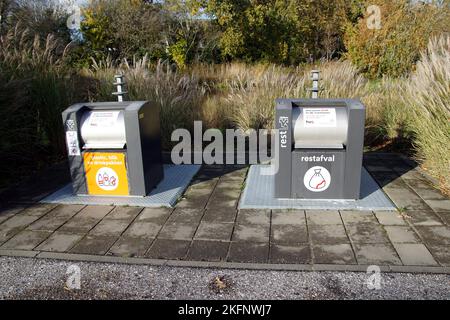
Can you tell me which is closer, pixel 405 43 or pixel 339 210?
pixel 339 210

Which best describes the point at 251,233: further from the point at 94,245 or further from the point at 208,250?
the point at 94,245

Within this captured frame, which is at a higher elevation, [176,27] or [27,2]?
[27,2]

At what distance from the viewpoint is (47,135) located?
230 inches

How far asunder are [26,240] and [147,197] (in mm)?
1298

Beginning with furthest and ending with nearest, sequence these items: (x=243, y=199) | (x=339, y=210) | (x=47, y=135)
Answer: (x=47, y=135), (x=243, y=199), (x=339, y=210)

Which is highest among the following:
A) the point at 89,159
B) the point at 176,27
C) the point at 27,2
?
the point at 27,2

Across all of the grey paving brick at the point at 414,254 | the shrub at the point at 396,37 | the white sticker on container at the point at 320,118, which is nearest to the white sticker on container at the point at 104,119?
the white sticker on container at the point at 320,118

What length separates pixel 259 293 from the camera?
8.27 ft

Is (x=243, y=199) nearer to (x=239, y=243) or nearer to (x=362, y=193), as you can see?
(x=239, y=243)

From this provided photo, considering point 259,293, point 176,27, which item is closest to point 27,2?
point 176,27

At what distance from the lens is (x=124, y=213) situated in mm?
3850

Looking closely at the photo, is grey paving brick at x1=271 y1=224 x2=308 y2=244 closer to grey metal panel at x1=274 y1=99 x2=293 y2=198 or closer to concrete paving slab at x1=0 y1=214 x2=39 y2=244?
grey metal panel at x1=274 y1=99 x2=293 y2=198

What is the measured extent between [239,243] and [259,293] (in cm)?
70

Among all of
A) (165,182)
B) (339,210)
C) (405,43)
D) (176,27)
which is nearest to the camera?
(339,210)
